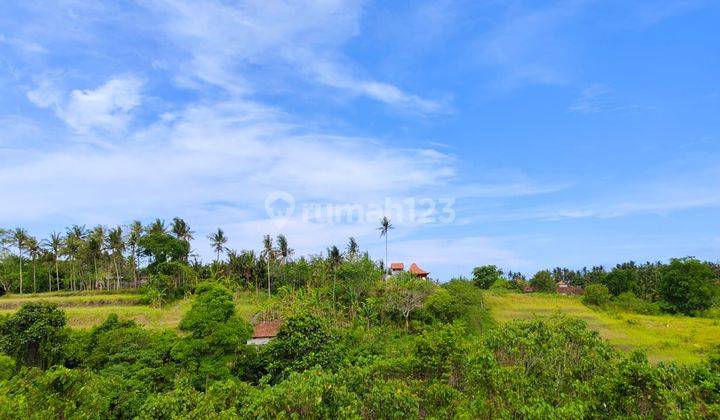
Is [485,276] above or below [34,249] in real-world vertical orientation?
below

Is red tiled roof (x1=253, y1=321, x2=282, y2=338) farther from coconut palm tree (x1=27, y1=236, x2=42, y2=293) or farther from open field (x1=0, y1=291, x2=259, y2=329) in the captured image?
coconut palm tree (x1=27, y1=236, x2=42, y2=293)

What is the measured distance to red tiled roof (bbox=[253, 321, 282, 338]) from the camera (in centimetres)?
3044

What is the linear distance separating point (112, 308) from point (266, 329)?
661 inches

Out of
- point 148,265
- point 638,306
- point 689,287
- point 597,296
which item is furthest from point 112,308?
point 689,287

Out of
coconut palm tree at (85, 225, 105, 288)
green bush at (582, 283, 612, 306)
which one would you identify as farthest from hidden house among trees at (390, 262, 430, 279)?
coconut palm tree at (85, 225, 105, 288)

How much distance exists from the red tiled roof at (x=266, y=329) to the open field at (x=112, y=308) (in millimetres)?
3203

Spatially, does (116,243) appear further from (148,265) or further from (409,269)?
(409,269)

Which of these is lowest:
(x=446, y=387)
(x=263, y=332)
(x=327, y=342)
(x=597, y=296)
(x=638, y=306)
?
(x=638, y=306)

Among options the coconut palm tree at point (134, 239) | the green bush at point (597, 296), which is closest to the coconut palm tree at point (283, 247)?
the coconut palm tree at point (134, 239)

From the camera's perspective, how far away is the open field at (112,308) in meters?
34.2

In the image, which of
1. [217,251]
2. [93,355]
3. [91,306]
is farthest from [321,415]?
[217,251]

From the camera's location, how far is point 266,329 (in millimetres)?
31859

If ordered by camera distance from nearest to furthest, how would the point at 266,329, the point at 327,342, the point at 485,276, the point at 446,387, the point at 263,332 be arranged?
the point at 446,387 < the point at 327,342 < the point at 263,332 < the point at 266,329 < the point at 485,276

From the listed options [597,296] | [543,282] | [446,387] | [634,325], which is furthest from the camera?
[543,282]
